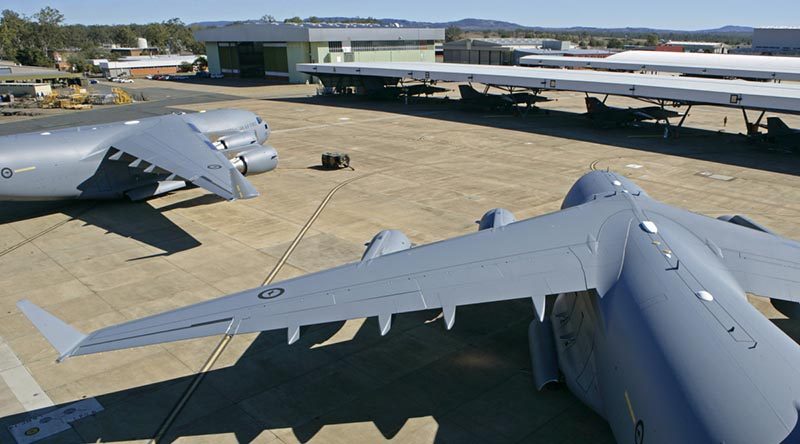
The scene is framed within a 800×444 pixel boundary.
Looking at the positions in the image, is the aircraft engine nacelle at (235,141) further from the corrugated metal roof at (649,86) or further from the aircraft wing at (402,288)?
the corrugated metal roof at (649,86)

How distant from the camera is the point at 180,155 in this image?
2453 centimetres

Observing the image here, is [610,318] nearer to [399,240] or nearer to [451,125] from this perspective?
[399,240]

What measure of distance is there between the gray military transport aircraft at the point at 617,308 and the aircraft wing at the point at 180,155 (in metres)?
10.2

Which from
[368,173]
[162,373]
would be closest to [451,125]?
[368,173]

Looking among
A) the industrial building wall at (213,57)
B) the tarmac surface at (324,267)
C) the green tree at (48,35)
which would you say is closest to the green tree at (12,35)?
the green tree at (48,35)

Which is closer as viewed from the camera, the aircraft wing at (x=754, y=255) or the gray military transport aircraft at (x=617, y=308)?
the gray military transport aircraft at (x=617, y=308)

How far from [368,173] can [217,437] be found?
23.7m

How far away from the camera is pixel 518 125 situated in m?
52.6

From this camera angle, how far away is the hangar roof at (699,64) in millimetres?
66750

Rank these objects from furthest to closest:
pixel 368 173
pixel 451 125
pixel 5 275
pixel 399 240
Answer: pixel 451 125 < pixel 368 173 < pixel 5 275 < pixel 399 240

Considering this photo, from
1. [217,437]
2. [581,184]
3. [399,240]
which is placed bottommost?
[217,437]

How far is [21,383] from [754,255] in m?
17.9

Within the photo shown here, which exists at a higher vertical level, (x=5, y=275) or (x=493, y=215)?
(x=493, y=215)

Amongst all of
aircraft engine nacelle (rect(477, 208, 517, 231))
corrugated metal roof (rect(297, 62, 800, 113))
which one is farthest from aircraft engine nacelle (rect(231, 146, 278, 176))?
corrugated metal roof (rect(297, 62, 800, 113))
